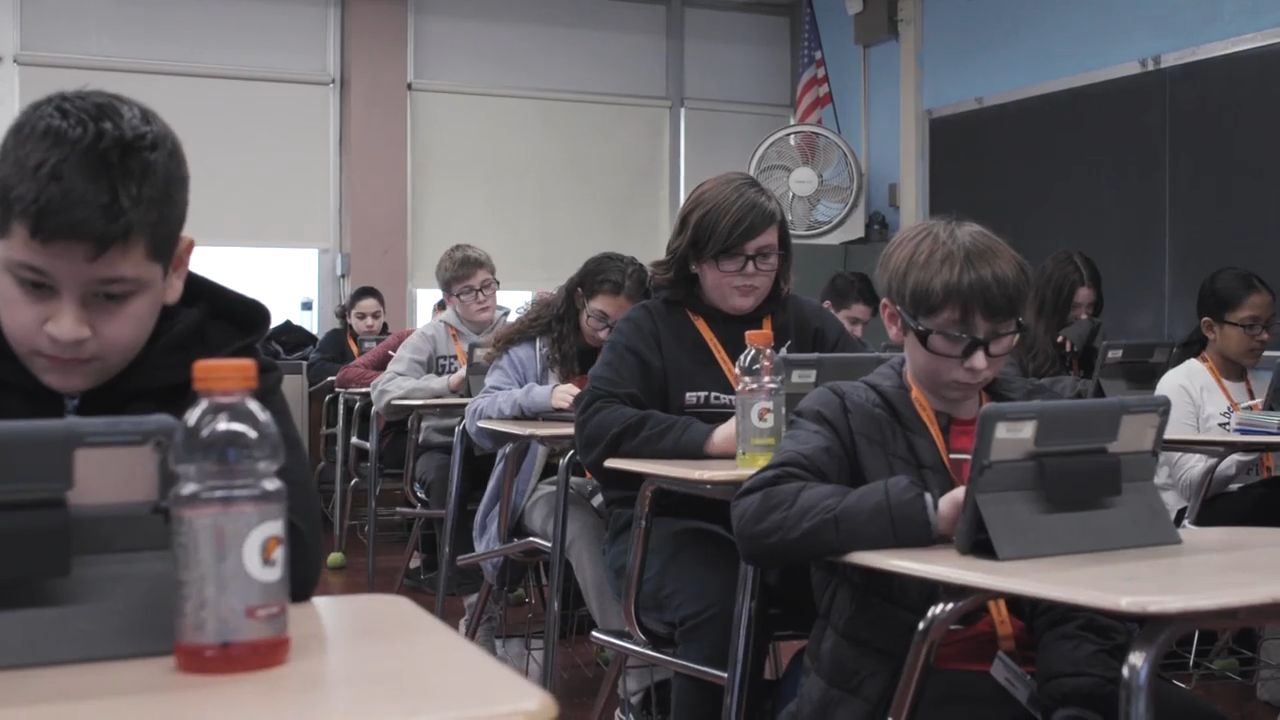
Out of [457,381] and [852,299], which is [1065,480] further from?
[852,299]

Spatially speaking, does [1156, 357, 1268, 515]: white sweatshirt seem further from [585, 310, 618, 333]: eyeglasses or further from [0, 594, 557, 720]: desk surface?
[0, 594, 557, 720]: desk surface

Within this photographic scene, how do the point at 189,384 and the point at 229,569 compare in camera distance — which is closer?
the point at 229,569

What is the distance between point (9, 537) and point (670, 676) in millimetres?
1824

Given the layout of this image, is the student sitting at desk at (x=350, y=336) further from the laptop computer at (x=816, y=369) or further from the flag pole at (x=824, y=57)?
the laptop computer at (x=816, y=369)

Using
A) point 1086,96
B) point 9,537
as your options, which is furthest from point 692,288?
point 1086,96

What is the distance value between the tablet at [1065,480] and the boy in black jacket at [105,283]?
2.42ft

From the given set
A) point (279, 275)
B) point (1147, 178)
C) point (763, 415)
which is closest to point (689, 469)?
point (763, 415)

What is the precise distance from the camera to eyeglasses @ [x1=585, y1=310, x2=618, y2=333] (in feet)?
11.1

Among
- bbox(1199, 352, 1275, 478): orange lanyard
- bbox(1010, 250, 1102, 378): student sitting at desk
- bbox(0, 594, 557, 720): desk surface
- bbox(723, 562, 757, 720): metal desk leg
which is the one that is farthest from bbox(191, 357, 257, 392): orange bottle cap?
bbox(1010, 250, 1102, 378): student sitting at desk

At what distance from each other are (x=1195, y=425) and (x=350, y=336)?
483 centimetres

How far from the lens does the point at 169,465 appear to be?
3.06 feet

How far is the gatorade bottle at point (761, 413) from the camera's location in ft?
7.38

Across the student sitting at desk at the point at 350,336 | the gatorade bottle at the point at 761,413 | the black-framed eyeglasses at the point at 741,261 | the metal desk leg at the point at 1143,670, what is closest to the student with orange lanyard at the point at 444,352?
the student sitting at desk at the point at 350,336

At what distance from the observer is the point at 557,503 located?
9.36 feet
